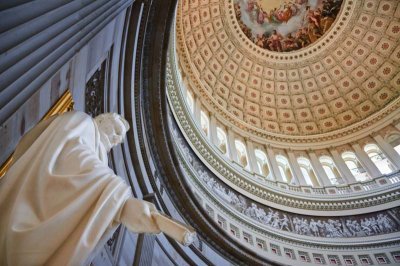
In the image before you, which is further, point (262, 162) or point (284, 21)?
point (284, 21)

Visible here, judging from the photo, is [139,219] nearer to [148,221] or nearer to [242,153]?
[148,221]

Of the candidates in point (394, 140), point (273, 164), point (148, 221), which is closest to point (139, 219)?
point (148, 221)

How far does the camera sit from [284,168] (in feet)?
59.4

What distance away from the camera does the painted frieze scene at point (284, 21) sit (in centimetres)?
2275

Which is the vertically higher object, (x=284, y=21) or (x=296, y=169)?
(x=284, y=21)

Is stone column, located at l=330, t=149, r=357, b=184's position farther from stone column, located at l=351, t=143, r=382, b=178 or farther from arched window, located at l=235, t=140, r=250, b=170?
arched window, located at l=235, t=140, r=250, b=170

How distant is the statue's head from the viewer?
2568mm

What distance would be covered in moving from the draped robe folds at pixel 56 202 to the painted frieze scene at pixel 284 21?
Answer: 75.9ft

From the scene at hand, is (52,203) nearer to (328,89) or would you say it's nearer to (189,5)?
(189,5)

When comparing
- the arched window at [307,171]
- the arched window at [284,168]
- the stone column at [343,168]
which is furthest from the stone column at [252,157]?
→ the stone column at [343,168]

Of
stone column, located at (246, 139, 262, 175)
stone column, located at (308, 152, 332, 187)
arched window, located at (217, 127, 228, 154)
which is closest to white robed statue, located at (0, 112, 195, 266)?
stone column, located at (246, 139, 262, 175)

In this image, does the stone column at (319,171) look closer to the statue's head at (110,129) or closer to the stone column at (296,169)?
the stone column at (296,169)

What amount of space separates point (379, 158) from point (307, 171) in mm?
4247

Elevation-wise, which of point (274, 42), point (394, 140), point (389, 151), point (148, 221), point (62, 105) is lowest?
point (148, 221)
